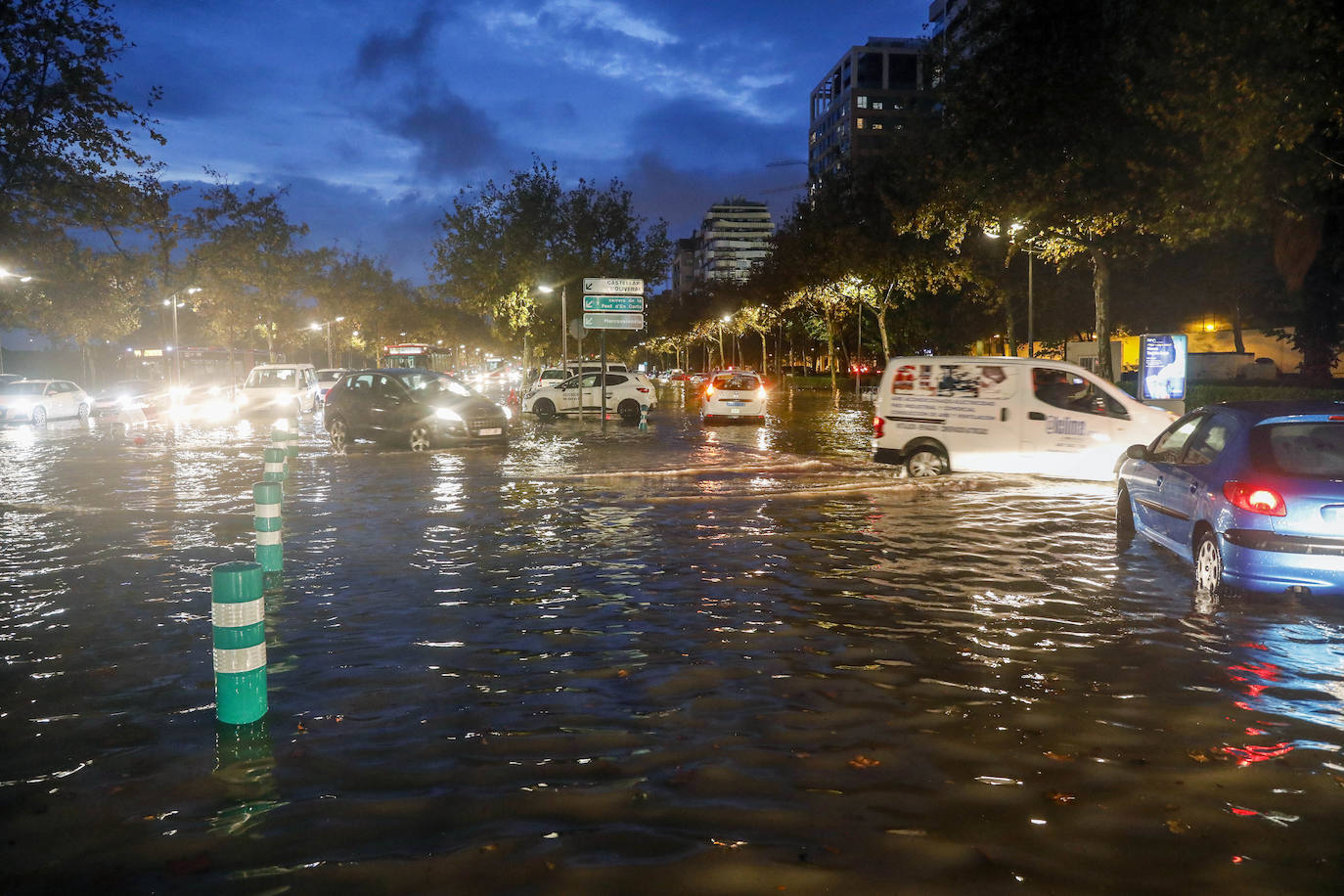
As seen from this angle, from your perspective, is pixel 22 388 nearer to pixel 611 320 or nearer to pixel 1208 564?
pixel 611 320

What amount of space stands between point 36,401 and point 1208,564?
39664mm

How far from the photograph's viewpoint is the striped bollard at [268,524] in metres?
9.30

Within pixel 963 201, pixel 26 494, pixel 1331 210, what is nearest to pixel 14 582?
pixel 26 494

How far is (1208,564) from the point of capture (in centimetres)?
868

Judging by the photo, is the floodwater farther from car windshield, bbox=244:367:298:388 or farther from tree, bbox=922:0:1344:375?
car windshield, bbox=244:367:298:388

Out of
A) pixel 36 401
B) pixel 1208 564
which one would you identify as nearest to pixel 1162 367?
pixel 1208 564

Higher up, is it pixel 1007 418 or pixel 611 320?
pixel 611 320

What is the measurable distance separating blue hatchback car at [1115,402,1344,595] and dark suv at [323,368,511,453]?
1631 cm

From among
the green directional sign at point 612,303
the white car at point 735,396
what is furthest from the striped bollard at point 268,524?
the white car at point 735,396

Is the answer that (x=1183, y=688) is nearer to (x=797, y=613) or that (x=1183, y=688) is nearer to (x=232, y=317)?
(x=797, y=613)

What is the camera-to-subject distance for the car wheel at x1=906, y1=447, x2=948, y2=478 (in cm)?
1731

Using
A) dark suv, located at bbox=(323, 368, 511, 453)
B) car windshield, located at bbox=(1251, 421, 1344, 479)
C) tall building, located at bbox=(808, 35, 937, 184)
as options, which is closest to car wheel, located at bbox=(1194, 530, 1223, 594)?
car windshield, located at bbox=(1251, 421, 1344, 479)

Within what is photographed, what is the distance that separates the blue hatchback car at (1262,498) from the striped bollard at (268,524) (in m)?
7.35

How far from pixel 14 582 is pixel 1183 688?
9017mm
